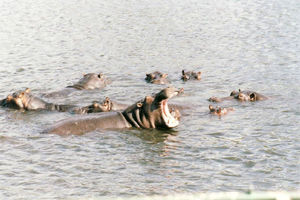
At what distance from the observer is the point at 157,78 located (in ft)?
44.3

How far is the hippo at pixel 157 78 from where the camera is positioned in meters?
13.4

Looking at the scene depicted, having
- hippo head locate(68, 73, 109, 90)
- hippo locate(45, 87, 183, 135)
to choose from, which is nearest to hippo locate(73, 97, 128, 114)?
hippo locate(45, 87, 183, 135)

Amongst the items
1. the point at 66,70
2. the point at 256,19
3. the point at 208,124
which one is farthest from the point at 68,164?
the point at 256,19

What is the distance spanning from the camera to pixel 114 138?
890cm

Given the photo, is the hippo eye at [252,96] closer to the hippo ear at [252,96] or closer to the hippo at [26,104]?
the hippo ear at [252,96]

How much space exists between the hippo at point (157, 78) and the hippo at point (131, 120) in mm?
3967

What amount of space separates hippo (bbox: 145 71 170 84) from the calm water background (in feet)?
0.81

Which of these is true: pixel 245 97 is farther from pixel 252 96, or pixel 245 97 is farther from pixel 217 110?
pixel 217 110

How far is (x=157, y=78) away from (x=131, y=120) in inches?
171

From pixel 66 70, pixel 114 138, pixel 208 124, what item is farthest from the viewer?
pixel 66 70

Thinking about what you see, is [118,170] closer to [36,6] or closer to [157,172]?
[157,172]

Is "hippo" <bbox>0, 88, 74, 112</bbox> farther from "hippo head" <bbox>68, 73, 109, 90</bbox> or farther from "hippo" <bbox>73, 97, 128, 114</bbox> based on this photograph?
"hippo head" <bbox>68, 73, 109, 90</bbox>

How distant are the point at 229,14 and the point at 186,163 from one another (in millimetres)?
16122

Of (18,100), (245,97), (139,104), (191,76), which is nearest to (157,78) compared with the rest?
(191,76)
